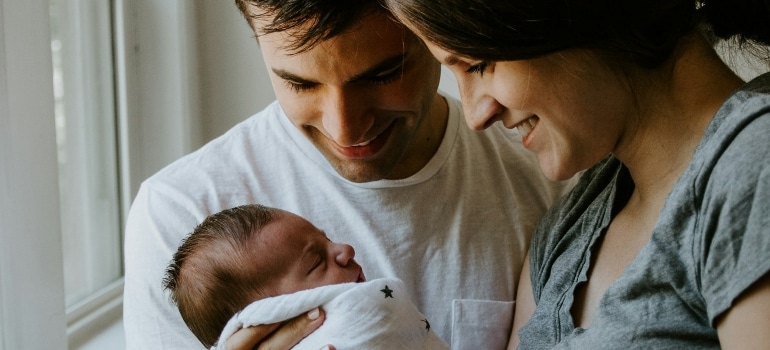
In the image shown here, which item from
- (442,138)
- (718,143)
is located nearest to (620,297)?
(718,143)

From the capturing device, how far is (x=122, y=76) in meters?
2.16

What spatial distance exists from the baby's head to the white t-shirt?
133 mm

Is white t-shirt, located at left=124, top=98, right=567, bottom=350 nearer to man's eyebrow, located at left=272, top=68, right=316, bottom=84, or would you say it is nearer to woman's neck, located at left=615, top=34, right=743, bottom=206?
man's eyebrow, located at left=272, top=68, right=316, bottom=84

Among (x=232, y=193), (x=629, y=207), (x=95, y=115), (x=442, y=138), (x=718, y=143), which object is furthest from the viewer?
(x=95, y=115)

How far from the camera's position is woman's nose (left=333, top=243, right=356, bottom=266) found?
1.34 m

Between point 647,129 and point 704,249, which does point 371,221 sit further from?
point 704,249

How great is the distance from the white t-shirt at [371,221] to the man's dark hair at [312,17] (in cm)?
29

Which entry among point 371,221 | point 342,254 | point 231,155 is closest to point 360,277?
point 342,254

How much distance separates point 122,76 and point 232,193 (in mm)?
819

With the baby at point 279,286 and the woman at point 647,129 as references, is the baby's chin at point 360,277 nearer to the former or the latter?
the baby at point 279,286

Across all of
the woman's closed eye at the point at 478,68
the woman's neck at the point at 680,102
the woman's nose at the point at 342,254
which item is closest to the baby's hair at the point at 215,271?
the woman's nose at the point at 342,254

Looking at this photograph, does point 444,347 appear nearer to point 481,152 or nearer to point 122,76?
point 481,152

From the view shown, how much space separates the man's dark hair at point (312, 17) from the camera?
129 cm

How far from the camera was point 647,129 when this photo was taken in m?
1.08
